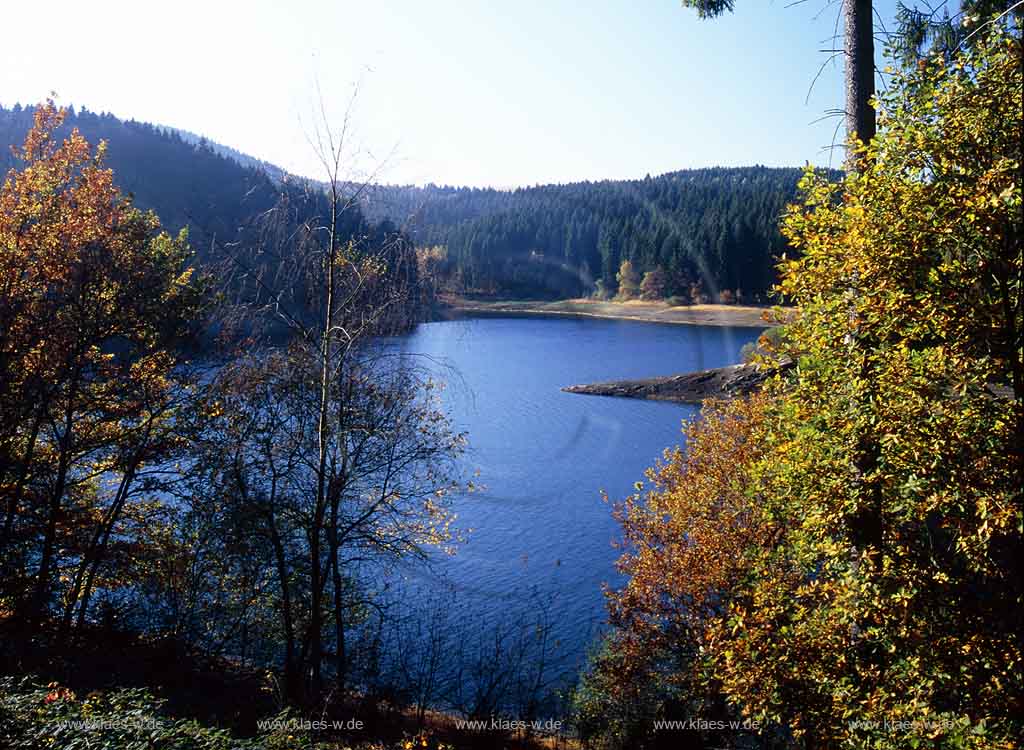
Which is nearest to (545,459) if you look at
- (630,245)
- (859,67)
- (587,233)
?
(859,67)

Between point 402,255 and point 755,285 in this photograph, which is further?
point 755,285

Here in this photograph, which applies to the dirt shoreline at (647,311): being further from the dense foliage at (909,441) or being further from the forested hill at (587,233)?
the dense foliage at (909,441)

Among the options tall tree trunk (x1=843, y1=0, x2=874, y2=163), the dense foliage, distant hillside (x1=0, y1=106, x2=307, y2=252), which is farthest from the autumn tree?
the dense foliage

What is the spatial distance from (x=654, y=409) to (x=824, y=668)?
3860 centimetres

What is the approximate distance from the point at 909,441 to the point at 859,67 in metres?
4.46

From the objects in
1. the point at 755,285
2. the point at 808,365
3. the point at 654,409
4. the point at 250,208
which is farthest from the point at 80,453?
the point at 755,285

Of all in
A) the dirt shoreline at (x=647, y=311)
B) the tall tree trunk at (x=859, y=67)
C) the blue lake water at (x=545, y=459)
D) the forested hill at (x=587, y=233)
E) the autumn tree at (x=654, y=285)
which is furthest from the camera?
the autumn tree at (x=654, y=285)

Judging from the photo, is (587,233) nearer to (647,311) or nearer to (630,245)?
(630,245)

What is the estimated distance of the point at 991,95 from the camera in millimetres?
5082

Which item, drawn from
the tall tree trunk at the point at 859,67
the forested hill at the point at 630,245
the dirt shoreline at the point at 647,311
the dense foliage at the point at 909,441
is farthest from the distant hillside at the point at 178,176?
the dirt shoreline at the point at 647,311

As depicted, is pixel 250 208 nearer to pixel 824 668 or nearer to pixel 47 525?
pixel 47 525

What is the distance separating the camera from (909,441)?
16.5ft

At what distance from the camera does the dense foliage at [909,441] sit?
490 cm

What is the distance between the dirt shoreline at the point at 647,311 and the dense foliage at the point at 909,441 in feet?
219
